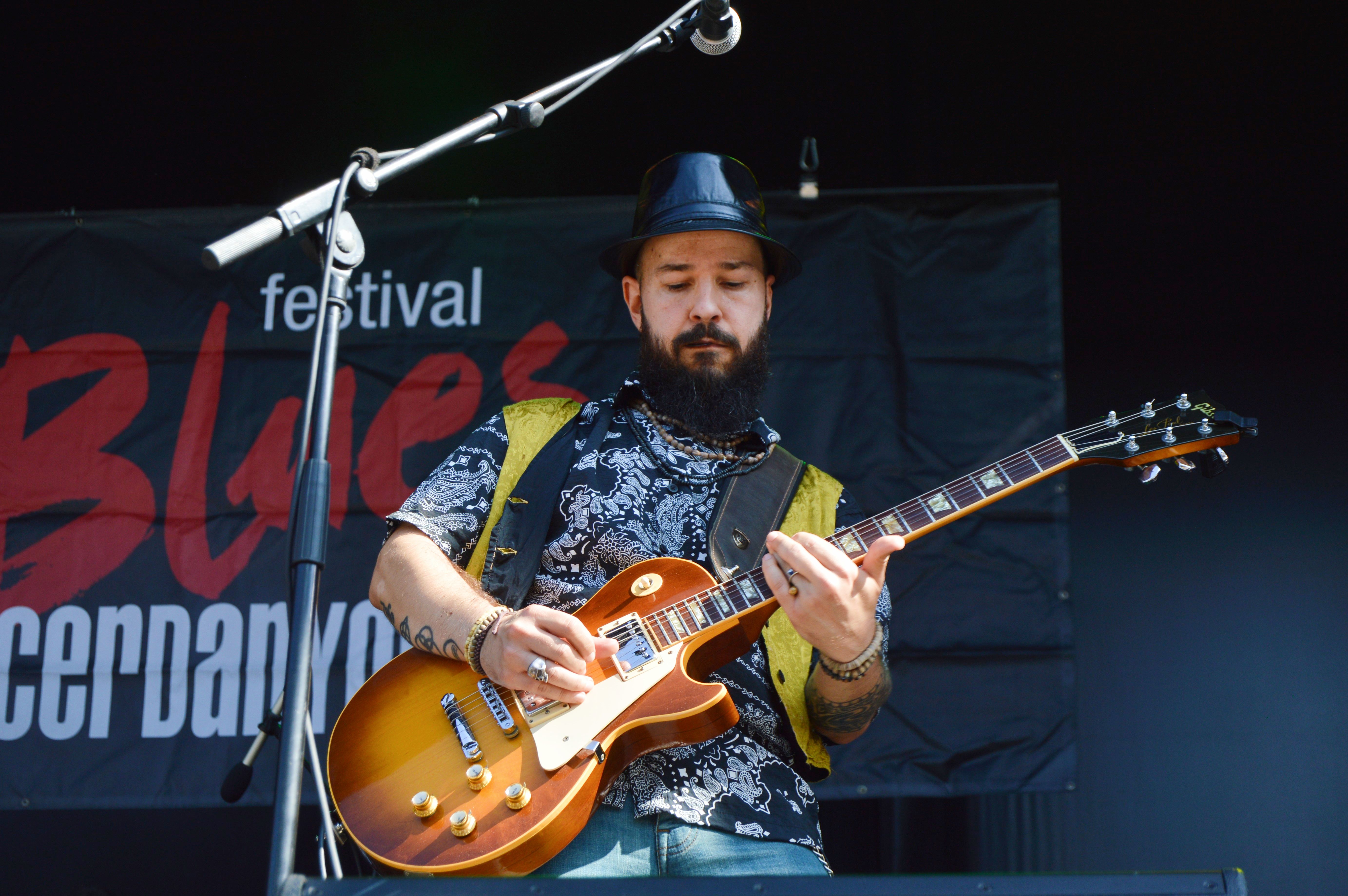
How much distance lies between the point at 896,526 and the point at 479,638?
78cm

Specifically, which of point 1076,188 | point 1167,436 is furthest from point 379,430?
point 1076,188

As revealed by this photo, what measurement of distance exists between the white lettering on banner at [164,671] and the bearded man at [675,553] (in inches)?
43.3

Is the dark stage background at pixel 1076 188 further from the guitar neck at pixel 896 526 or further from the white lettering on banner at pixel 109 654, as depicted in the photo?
the guitar neck at pixel 896 526

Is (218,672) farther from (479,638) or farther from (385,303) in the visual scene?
(479,638)

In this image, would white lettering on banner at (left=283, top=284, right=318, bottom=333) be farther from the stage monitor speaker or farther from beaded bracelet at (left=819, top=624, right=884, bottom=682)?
the stage monitor speaker

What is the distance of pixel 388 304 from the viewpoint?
288 cm

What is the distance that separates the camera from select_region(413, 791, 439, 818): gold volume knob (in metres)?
1.52

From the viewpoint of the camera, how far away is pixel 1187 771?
2809mm

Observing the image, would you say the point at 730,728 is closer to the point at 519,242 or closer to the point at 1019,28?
the point at 519,242

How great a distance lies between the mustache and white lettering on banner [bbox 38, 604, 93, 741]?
1.79 metres

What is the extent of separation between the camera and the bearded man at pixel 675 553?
163 cm

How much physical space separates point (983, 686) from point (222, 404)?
2.20 m

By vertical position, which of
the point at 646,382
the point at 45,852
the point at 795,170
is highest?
the point at 795,170

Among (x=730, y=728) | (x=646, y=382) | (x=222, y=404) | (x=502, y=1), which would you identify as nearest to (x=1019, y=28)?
(x=502, y=1)
